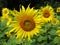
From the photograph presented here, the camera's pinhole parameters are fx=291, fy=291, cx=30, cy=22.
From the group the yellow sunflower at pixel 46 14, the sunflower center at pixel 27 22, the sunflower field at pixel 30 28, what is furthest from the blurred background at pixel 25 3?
the sunflower center at pixel 27 22

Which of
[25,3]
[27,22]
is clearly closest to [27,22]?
[27,22]

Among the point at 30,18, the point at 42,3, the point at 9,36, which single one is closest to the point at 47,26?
the point at 9,36

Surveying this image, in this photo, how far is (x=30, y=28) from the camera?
310cm

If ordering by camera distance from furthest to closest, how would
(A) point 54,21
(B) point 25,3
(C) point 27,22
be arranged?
(B) point 25,3 < (A) point 54,21 < (C) point 27,22

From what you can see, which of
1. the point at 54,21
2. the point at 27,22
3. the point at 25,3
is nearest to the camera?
the point at 27,22

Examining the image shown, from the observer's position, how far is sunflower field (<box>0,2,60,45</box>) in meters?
3.09

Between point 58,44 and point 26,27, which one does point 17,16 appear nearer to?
point 26,27

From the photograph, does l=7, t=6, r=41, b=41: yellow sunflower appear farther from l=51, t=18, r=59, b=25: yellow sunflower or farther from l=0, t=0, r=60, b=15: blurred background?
l=0, t=0, r=60, b=15: blurred background

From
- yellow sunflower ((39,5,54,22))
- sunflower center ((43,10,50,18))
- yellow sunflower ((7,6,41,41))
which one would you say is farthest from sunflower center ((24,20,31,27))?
sunflower center ((43,10,50,18))

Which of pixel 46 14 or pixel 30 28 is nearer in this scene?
pixel 30 28

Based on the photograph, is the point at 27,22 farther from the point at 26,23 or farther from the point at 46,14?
the point at 46,14

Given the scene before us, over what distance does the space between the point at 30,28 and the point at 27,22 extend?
73 mm

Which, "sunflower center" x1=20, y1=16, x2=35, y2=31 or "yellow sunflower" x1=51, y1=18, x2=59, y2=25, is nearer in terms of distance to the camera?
"sunflower center" x1=20, y1=16, x2=35, y2=31

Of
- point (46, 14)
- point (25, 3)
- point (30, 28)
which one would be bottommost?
point (30, 28)
